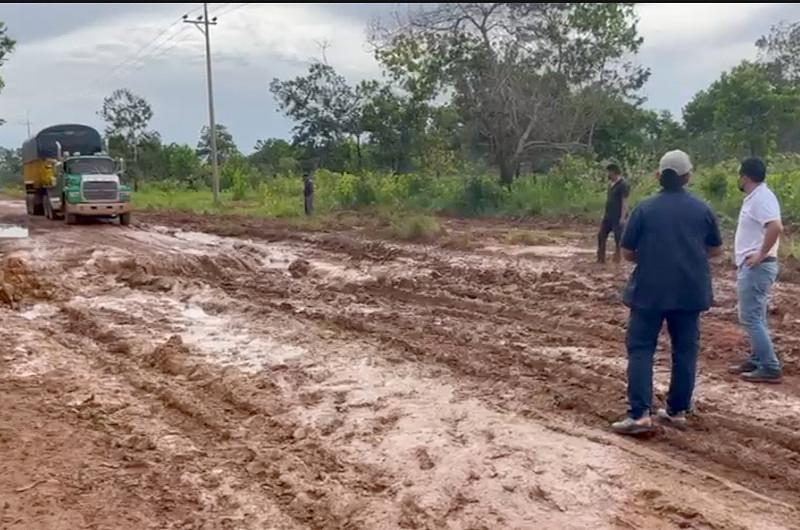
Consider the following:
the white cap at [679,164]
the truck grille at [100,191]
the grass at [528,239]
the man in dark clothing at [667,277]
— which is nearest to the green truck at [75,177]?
the truck grille at [100,191]

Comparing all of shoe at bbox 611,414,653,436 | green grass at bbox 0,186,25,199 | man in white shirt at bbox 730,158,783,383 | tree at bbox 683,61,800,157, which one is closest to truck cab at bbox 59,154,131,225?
Answer: man in white shirt at bbox 730,158,783,383

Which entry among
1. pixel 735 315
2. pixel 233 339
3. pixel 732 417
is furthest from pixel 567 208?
pixel 732 417

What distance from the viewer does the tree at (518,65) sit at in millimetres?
32875

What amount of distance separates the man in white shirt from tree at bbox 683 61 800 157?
32033 millimetres

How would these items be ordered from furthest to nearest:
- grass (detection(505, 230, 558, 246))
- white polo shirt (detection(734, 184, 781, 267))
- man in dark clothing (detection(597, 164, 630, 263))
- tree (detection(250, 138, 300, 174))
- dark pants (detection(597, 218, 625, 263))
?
tree (detection(250, 138, 300, 174)) < grass (detection(505, 230, 558, 246)) < dark pants (detection(597, 218, 625, 263)) < man in dark clothing (detection(597, 164, 630, 263)) < white polo shirt (detection(734, 184, 781, 267))

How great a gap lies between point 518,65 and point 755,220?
1055 inches

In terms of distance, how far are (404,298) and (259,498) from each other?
752 cm

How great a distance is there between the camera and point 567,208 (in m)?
27.3

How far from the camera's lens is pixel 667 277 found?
237 inches

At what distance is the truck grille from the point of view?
25500 mm

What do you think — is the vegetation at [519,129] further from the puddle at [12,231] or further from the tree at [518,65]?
the puddle at [12,231]

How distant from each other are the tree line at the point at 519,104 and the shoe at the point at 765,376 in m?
23.4

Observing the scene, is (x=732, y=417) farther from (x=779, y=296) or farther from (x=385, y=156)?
(x=385, y=156)

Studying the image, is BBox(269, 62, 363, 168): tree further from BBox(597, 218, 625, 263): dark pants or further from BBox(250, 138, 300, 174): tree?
BBox(597, 218, 625, 263): dark pants
